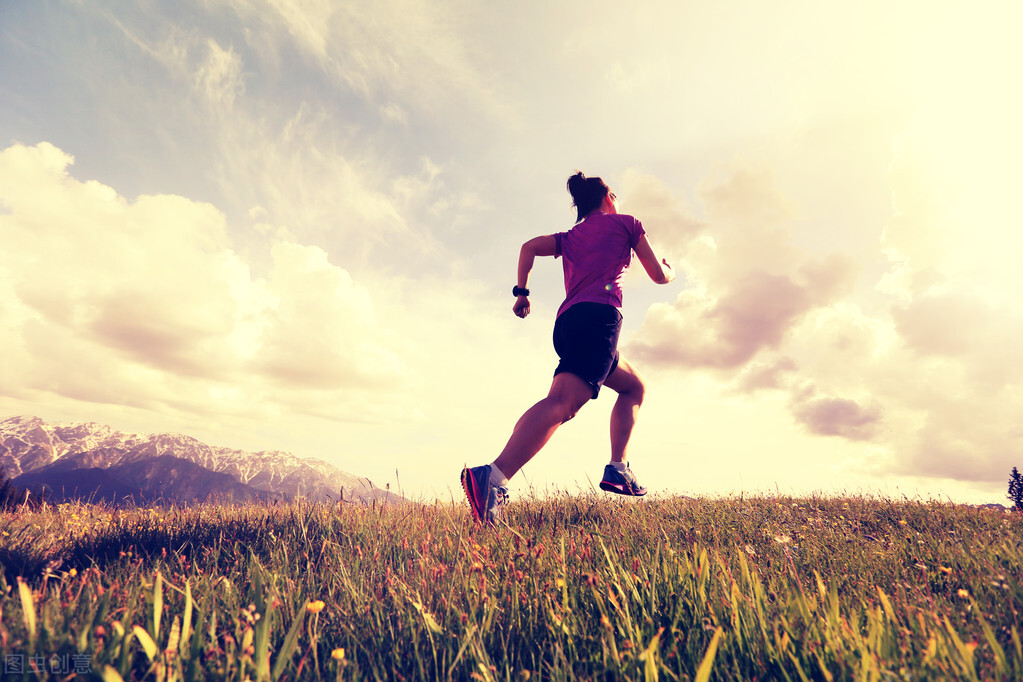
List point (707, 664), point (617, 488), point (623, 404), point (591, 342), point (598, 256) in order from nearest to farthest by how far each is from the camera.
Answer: point (707, 664)
point (591, 342)
point (598, 256)
point (617, 488)
point (623, 404)

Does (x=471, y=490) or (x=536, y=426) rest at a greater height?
(x=536, y=426)

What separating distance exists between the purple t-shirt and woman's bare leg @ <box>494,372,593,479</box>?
881 mm

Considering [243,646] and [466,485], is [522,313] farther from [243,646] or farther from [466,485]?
[243,646]

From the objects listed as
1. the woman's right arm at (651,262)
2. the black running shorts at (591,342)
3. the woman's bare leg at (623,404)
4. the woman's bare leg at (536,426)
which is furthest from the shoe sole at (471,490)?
the woman's right arm at (651,262)

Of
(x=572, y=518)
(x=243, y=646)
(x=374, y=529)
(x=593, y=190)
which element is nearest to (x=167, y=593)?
(x=243, y=646)

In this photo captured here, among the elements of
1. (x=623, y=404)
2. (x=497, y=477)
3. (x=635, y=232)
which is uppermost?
(x=635, y=232)

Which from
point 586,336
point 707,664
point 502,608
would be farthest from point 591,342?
point 707,664

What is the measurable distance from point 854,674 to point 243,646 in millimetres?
1751

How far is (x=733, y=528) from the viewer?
13.8 feet

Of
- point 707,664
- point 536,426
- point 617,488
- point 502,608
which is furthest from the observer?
point 617,488

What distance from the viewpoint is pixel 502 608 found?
2.05 m

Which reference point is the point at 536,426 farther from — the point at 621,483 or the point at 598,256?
the point at 598,256

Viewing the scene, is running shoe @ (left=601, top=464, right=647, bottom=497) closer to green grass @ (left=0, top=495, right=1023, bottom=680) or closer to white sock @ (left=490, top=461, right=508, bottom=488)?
green grass @ (left=0, top=495, right=1023, bottom=680)

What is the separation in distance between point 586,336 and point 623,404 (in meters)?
1.14
